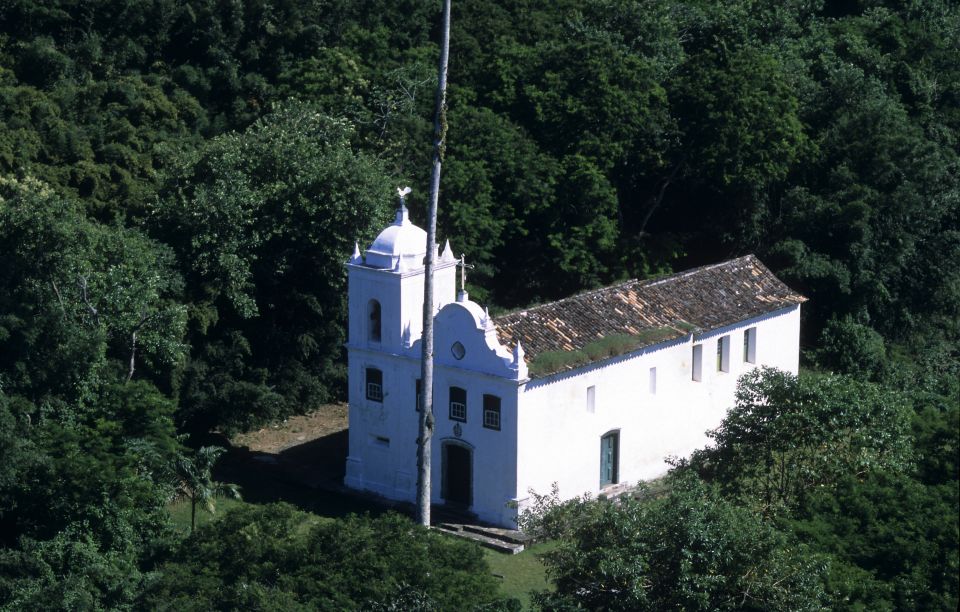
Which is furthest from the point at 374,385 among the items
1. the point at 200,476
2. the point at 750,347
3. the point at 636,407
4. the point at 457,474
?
the point at 750,347

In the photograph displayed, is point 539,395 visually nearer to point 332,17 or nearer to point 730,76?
point 730,76

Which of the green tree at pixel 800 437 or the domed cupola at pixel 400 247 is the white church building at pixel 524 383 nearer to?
the domed cupola at pixel 400 247

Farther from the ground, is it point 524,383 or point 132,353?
point 132,353

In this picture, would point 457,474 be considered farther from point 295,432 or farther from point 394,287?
point 295,432

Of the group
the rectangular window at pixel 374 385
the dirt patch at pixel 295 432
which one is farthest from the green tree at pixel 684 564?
the dirt patch at pixel 295 432

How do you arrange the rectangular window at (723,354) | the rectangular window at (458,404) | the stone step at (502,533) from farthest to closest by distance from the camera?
the rectangular window at (723,354) → the rectangular window at (458,404) → the stone step at (502,533)

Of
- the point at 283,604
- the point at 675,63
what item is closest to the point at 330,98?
the point at 675,63

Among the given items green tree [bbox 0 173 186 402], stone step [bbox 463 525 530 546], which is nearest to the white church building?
stone step [bbox 463 525 530 546]
